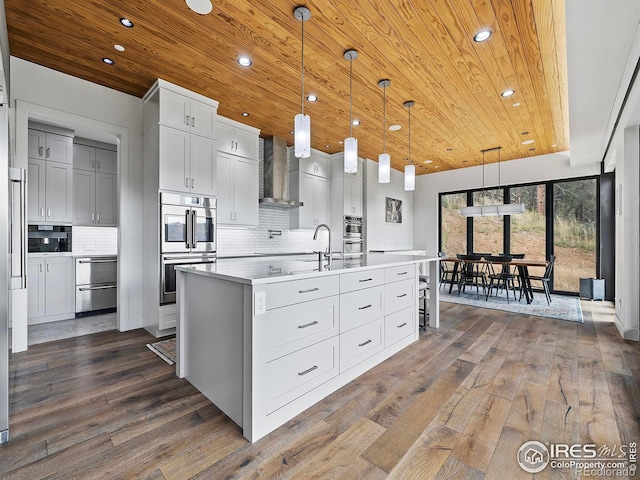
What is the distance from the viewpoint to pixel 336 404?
2012mm

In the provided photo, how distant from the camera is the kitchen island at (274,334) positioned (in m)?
1.67

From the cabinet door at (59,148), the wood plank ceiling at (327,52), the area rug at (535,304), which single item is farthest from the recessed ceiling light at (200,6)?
the area rug at (535,304)

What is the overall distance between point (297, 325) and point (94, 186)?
4.54 m

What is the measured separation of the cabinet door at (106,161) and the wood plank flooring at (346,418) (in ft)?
9.33

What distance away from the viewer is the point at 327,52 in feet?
9.41

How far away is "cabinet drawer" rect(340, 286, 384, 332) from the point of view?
2.25m

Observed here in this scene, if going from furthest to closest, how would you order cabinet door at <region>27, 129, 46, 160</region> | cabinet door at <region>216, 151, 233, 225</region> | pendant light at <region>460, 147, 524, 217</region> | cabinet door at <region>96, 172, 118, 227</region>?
pendant light at <region>460, 147, 524, 217</region> → cabinet door at <region>96, 172, 118, 227</region> → cabinet door at <region>216, 151, 233, 225</region> → cabinet door at <region>27, 129, 46, 160</region>

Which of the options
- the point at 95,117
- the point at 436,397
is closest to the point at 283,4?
the point at 95,117

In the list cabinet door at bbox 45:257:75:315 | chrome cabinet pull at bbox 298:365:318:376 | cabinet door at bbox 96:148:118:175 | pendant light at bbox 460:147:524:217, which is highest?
cabinet door at bbox 96:148:118:175

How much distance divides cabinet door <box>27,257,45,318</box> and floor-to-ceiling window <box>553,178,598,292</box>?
8877mm

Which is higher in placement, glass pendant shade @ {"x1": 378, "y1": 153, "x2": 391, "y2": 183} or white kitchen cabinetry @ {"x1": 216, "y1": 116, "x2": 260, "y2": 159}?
white kitchen cabinetry @ {"x1": 216, "y1": 116, "x2": 260, "y2": 159}

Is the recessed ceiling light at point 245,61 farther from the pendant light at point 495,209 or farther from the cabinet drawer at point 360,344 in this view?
the pendant light at point 495,209

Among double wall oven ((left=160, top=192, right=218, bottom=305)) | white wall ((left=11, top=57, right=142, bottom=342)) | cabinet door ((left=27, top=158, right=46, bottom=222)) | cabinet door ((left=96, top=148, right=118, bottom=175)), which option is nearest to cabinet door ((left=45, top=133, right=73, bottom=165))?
cabinet door ((left=27, top=158, right=46, bottom=222))

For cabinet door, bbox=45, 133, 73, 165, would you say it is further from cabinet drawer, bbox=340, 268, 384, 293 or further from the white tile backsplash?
cabinet drawer, bbox=340, 268, 384, 293
